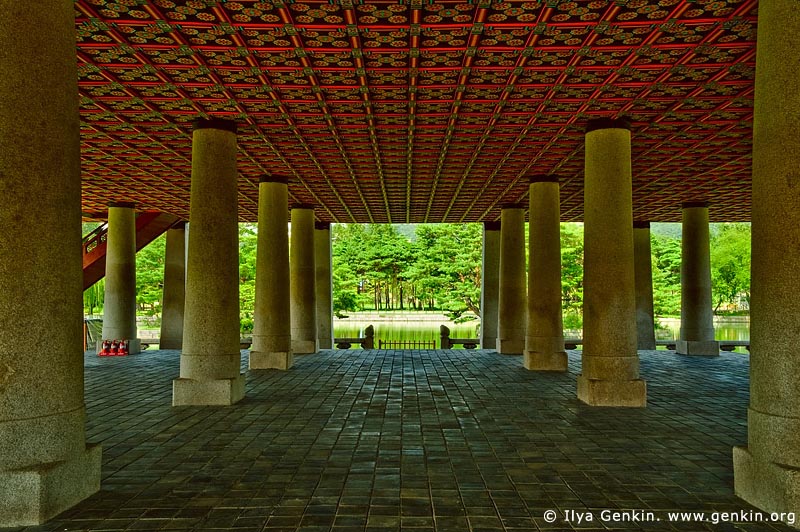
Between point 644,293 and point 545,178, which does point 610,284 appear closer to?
point 545,178

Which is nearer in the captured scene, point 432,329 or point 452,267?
point 452,267

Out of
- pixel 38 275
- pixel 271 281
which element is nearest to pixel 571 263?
pixel 271 281

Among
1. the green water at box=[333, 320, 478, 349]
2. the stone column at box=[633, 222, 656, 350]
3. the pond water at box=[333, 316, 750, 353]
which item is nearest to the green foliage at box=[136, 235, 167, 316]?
the pond water at box=[333, 316, 750, 353]

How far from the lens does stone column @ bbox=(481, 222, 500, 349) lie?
3238 centimetres

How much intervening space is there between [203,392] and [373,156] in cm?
891

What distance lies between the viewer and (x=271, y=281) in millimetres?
20328

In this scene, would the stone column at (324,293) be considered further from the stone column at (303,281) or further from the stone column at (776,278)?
the stone column at (776,278)

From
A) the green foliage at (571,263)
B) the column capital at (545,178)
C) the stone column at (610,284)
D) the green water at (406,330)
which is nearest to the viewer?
the stone column at (610,284)

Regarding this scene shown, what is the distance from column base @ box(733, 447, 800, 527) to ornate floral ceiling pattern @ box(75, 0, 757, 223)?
636cm

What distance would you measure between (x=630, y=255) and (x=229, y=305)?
9.68 metres

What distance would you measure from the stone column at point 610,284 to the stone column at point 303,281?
15083 mm

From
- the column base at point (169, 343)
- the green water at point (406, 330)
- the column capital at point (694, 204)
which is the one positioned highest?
the column capital at point (694, 204)

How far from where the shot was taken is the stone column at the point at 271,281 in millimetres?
20125

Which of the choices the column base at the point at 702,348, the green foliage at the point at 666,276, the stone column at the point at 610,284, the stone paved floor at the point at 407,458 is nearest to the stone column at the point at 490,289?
the column base at the point at 702,348
